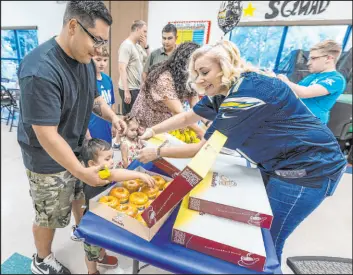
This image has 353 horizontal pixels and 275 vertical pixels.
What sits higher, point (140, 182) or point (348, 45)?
point (348, 45)

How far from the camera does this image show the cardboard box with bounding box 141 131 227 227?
63 cm

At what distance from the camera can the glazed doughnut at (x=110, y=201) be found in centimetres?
80

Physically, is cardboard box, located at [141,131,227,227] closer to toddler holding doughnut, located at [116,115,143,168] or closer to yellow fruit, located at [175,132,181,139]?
toddler holding doughnut, located at [116,115,143,168]

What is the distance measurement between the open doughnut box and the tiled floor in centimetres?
94

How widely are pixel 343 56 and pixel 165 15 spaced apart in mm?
3109

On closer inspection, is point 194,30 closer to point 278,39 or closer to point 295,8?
point 278,39

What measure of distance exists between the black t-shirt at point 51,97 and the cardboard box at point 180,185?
503 millimetres

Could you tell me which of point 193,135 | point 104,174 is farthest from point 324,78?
point 104,174

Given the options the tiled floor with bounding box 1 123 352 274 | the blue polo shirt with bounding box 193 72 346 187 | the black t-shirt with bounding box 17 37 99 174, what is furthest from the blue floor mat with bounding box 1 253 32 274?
the blue polo shirt with bounding box 193 72 346 187

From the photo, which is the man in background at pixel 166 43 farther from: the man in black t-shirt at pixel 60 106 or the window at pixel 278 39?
the window at pixel 278 39

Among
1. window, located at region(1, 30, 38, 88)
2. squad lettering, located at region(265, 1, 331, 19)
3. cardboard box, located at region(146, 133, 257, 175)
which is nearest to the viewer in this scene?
cardboard box, located at region(146, 133, 257, 175)

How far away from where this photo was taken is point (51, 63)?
0.83m

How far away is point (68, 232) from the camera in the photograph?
1771 mm

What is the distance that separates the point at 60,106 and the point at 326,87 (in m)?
2.01
